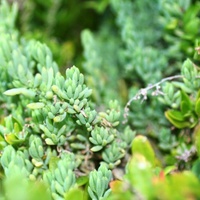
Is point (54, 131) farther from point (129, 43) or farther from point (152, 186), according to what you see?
point (129, 43)

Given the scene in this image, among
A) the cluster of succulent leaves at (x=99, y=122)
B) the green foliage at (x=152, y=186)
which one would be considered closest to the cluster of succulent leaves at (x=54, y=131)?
the cluster of succulent leaves at (x=99, y=122)

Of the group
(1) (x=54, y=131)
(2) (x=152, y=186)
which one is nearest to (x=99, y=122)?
(1) (x=54, y=131)

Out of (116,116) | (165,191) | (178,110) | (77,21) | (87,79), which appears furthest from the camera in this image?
(77,21)

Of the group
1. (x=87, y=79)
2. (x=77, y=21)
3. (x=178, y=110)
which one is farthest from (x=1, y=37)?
(x=77, y=21)

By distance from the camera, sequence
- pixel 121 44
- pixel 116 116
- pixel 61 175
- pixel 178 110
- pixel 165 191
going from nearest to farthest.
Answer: pixel 165 191 < pixel 61 175 < pixel 116 116 < pixel 178 110 < pixel 121 44

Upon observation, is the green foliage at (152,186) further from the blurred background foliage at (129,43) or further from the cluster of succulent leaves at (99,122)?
the blurred background foliage at (129,43)

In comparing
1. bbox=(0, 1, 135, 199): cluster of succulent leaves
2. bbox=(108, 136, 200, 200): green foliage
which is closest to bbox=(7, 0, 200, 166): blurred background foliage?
bbox=(0, 1, 135, 199): cluster of succulent leaves

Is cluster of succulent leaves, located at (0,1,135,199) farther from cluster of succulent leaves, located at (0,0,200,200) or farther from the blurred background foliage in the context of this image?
the blurred background foliage

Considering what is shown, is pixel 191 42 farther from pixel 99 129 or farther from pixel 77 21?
pixel 77 21
